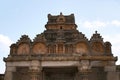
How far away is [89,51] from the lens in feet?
63.1

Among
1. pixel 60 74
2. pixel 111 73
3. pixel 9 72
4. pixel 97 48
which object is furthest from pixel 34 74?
pixel 111 73

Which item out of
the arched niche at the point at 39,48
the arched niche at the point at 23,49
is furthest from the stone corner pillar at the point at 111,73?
the arched niche at the point at 23,49

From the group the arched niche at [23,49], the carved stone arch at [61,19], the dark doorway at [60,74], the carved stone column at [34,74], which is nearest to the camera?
the carved stone column at [34,74]

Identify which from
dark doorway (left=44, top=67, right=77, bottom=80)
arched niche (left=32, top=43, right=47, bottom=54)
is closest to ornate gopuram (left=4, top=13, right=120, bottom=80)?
arched niche (left=32, top=43, right=47, bottom=54)

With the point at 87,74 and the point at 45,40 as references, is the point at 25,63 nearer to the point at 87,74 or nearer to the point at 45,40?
the point at 45,40

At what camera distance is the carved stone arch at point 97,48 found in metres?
19.2

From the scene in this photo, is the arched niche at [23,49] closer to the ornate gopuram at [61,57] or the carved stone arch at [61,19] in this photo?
the ornate gopuram at [61,57]

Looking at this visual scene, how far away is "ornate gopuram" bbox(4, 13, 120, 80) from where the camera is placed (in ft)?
60.7

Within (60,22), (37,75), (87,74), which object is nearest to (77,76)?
(87,74)

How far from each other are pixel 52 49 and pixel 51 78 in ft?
11.4

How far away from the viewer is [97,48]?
63.6 ft

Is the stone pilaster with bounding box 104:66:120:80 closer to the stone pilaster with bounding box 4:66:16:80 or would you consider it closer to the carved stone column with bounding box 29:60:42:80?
the carved stone column with bounding box 29:60:42:80

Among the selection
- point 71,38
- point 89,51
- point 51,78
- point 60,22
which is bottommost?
point 51,78

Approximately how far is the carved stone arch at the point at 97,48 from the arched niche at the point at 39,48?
3.83 meters
